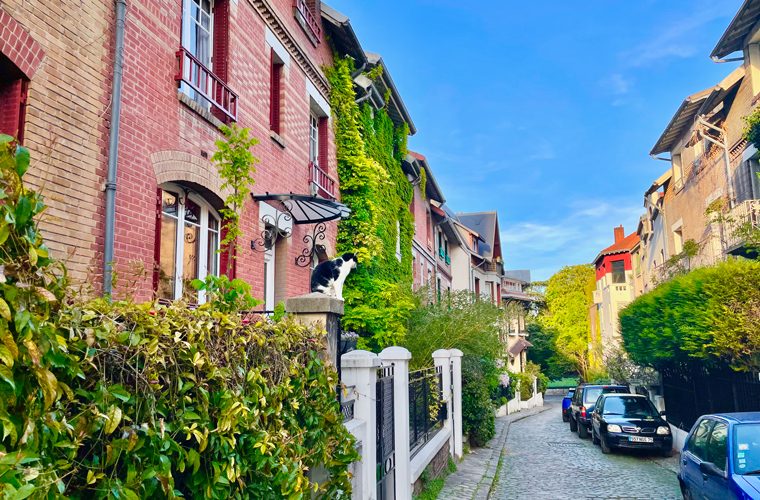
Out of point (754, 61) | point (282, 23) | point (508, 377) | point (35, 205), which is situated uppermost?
point (754, 61)

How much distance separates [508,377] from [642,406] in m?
13.4

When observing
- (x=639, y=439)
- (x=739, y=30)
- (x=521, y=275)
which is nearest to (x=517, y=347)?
(x=639, y=439)

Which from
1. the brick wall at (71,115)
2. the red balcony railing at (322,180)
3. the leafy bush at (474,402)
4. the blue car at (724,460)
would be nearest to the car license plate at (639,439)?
the leafy bush at (474,402)

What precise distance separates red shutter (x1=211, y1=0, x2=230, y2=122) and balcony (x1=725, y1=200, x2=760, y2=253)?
1177 cm

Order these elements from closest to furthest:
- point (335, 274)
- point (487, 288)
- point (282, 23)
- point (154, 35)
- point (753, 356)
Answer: point (154, 35)
point (335, 274)
point (282, 23)
point (753, 356)
point (487, 288)

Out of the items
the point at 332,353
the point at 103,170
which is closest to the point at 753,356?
the point at 332,353

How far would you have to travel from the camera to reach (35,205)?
1.92 meters

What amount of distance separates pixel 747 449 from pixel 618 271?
41205 millimetres

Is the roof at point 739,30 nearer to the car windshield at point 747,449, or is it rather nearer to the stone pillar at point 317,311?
the car windshield at point 747,449

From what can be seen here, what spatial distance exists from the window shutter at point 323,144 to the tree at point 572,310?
148ft

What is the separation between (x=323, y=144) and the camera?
12.6m

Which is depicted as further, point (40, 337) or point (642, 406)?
point (642, 406)

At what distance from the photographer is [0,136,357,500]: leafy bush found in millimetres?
1811

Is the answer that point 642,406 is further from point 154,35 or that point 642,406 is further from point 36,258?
point 36,258
